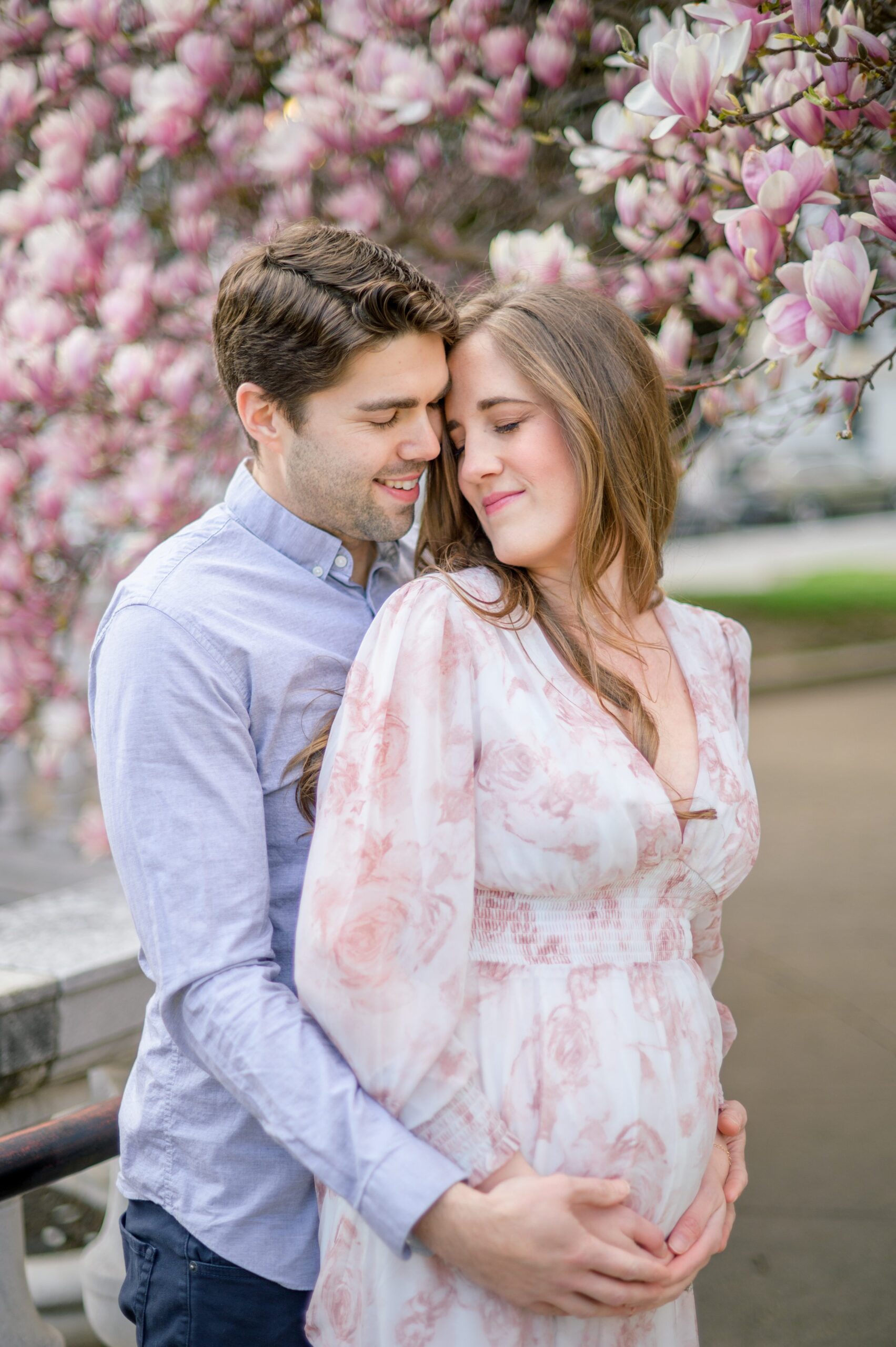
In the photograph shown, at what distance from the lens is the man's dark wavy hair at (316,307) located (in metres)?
1.62

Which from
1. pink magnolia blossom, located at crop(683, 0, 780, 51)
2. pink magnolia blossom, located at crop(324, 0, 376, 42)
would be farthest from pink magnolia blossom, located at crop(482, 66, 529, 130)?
pink magnolia blossom, located at crop(683, 0, 780, 51)

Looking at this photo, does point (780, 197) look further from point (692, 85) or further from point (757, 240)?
point (692, 85)

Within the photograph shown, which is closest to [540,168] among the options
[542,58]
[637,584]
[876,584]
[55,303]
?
[542,58]

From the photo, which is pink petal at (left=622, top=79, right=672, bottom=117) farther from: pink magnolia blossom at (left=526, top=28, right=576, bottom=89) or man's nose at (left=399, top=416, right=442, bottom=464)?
pink magnolia blossom at (left=526, top=28, right=576, bottom=89)

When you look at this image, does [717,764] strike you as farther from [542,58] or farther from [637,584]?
[542,58]

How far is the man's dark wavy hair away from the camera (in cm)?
162

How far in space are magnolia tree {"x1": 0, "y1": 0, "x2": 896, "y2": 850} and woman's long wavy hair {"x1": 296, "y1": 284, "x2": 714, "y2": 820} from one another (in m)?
0.23

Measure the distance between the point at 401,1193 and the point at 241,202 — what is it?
269 cm

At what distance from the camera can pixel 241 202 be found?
3.19 metres

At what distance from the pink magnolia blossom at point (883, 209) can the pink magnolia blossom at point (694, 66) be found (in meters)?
0.28

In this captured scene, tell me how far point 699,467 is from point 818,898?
405 cm

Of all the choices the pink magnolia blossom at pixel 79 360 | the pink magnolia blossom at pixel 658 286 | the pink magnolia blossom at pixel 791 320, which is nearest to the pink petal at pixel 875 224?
the pink magnolia blossom at pixel 791 320

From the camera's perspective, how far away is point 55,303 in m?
2.94

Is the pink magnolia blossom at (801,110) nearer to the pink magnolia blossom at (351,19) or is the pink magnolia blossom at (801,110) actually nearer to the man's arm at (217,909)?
the man's arm at (217,909)
